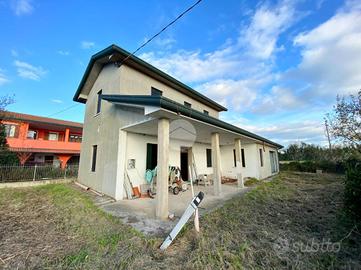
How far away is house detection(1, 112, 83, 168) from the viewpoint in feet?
52.1

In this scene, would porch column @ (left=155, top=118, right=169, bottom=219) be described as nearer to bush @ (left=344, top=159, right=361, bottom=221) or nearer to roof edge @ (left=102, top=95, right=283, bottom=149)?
roof edge @ (left=102, top=95, right=283, bottom=149)

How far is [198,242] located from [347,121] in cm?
1236

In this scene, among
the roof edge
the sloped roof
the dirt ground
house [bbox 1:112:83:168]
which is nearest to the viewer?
the dirt ground

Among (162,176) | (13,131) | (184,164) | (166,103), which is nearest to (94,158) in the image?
(184,164)

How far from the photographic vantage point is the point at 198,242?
11.1 ft

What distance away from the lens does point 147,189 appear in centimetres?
823

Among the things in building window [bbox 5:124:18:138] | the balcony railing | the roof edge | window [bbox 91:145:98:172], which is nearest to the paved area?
the roof edge

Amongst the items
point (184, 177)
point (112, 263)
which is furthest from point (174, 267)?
point (184, 177)

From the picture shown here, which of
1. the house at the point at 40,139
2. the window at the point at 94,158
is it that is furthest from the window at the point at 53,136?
the window at the point at 94,158

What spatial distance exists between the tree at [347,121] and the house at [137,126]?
5111mm

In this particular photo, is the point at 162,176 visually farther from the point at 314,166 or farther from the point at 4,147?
the point at 314,166

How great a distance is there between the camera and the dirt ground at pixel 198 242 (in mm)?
2840

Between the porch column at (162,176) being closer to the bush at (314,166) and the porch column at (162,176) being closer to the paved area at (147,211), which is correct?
the paved area at (147,211)

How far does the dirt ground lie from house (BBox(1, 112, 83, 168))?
1343 centimetres
